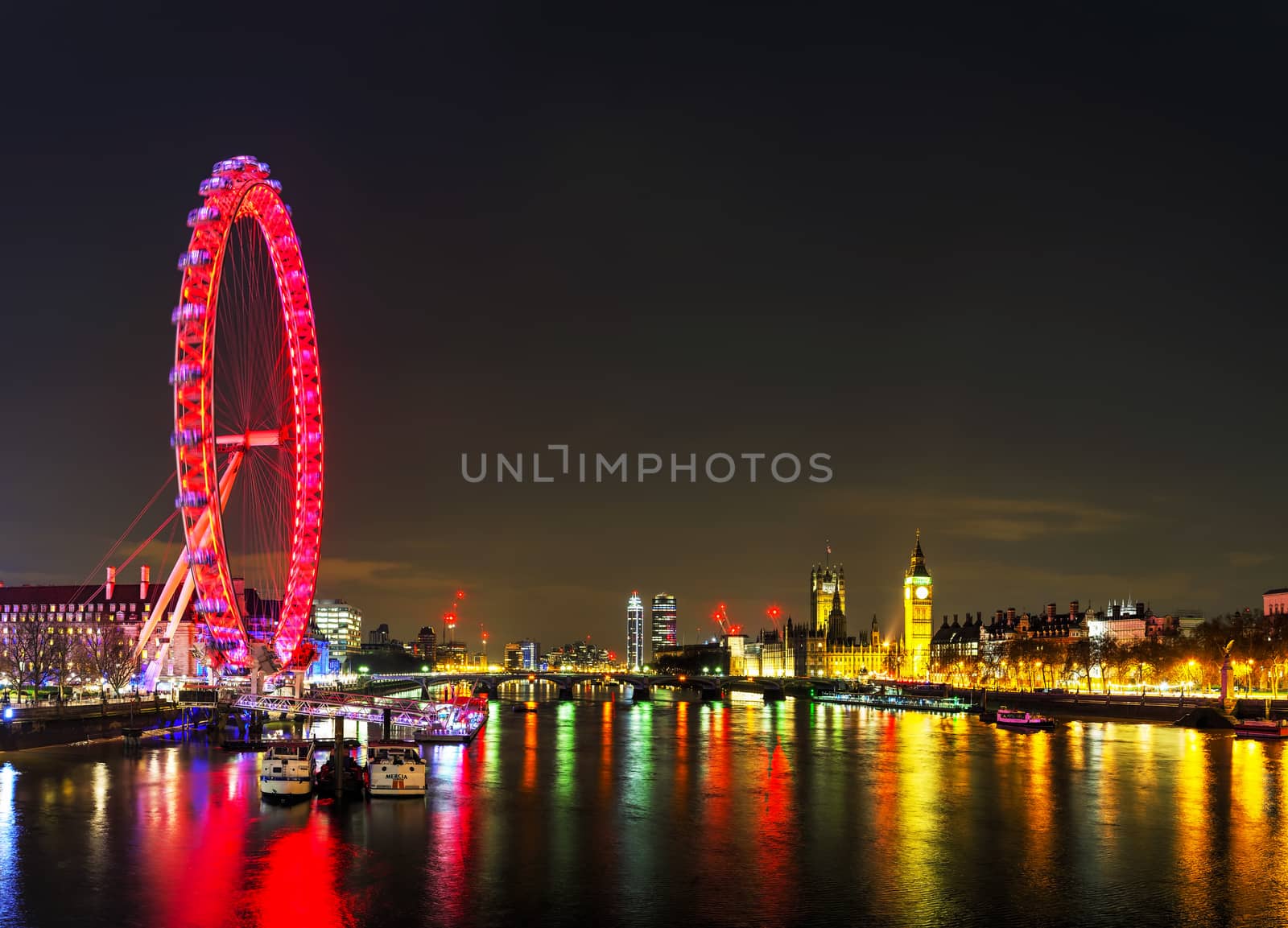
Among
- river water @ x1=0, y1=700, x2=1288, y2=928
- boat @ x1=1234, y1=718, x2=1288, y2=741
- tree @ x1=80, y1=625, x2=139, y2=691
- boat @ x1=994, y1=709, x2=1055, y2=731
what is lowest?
boat @ x1=994, y1=709, x2=1055, y2=731

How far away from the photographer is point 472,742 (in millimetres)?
90312

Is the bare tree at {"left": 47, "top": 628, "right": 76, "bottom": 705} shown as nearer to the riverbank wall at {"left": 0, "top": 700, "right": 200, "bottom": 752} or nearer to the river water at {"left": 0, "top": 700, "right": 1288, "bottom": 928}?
the riverbank wall at {"left": 0, "top": 700, "right": 200, "bottom": 752}

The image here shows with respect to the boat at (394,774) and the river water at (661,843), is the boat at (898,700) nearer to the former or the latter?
the river water at (661,843)

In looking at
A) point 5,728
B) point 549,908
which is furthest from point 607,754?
point 549,908

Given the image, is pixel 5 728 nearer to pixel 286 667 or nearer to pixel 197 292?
pixel 286 667

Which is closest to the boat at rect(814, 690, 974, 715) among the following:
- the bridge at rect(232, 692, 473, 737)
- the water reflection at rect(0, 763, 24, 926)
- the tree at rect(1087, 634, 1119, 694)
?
the tree at rect(1087, 634, 1119, 694)

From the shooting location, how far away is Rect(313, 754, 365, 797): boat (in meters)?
54.6

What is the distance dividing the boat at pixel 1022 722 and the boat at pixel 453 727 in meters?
40.6

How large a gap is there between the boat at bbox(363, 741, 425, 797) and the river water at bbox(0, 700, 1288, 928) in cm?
108

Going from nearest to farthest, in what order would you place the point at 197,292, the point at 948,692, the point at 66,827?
1. the point at 66,827
2. the point at 197,292
3. the point at 948,692

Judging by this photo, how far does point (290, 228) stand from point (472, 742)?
36.2 meters

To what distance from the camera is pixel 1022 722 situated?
341 ft

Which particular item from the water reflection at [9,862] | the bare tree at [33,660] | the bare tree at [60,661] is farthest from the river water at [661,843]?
the bare tree at [33,660]

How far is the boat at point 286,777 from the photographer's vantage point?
53562 mm
